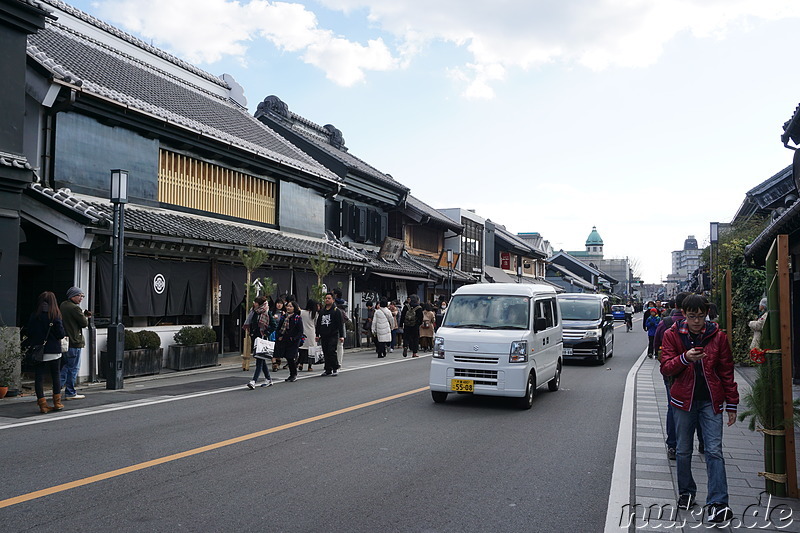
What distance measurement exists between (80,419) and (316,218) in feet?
54.4

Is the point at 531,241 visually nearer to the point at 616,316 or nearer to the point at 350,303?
the point at 616,316

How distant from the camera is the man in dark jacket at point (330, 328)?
1473 centimetres

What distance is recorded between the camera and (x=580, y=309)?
790 inches

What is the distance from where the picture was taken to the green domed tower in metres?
137

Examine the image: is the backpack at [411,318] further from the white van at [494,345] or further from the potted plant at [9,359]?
the potted plant at [9,359]

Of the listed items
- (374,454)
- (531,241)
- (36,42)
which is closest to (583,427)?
(374,454)

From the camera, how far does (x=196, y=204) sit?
19.0m

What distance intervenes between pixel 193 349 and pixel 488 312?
28.1 ft

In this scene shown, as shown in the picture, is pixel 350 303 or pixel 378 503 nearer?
pixel 378 503

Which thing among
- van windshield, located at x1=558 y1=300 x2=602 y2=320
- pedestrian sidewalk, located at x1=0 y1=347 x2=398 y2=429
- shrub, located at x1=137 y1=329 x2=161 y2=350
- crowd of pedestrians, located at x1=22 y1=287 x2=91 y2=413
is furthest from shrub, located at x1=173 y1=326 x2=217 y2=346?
van windshield, located at x1=558 y1=300 x2=602 y2=320

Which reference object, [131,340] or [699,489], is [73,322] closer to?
[131,340]

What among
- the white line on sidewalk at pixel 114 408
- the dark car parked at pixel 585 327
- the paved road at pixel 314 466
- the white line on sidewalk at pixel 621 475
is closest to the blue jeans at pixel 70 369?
the paved road at pixel 314 466

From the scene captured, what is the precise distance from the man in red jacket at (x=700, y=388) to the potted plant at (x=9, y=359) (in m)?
10.7

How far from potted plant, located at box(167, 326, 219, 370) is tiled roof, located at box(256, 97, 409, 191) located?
1271 centimetres
